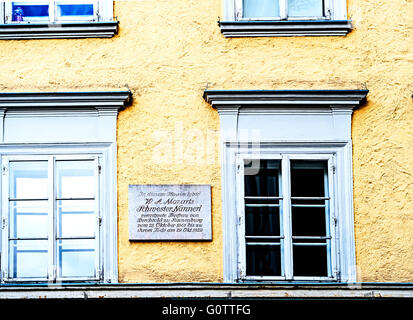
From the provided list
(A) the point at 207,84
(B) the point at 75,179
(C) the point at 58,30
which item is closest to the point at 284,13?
(A) the point at 207,84

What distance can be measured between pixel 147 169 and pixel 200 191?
0.58 metres

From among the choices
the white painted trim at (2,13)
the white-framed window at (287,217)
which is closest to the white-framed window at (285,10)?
the white-framed window at (287,217)

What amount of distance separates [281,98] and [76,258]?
2624 millimetres

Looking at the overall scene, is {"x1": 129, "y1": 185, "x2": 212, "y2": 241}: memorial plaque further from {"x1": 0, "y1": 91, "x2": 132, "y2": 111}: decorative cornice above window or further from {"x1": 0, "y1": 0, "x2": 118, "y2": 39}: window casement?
{"x1": 0, "y1": 0, "x2": 118, "y2": 39}: window casement

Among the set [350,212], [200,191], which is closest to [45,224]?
[200,191]

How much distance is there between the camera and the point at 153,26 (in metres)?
9.98

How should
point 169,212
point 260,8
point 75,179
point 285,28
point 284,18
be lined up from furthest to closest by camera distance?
1. point 260,8
2. point 284,18
3. point 285,28
4. point 75,179
5. point 169,212

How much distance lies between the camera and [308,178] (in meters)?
9.86

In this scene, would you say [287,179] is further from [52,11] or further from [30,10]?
[30,10]

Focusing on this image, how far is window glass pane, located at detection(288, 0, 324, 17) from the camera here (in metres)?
10.1

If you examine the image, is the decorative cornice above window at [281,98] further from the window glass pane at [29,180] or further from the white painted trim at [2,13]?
the white painted trim at [2,13]

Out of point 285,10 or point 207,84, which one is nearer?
point 207,84

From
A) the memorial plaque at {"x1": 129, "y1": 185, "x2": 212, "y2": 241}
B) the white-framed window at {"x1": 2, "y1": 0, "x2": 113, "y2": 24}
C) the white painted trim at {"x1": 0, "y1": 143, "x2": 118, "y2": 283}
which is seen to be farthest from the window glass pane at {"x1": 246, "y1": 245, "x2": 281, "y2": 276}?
the white-framed window at {"x1": 2, "y1": 0, "x2": 113, "y2": 24}

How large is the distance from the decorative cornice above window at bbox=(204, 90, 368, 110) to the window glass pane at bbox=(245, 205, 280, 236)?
1.07 m
